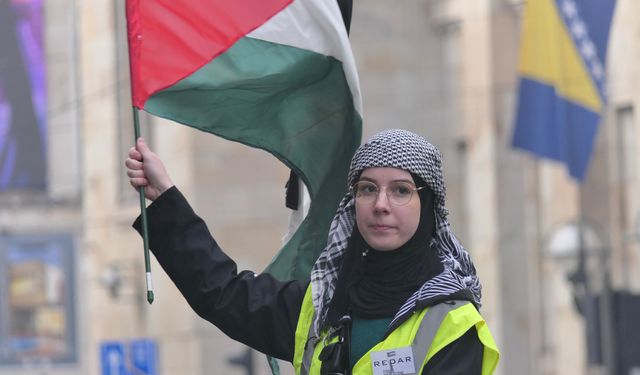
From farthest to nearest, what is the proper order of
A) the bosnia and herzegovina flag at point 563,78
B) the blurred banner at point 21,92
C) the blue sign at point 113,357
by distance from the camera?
the blurred banner at point 21,92 → the blue sign at point 113,357 → the bosnia and herzegovina flag at point 563,78

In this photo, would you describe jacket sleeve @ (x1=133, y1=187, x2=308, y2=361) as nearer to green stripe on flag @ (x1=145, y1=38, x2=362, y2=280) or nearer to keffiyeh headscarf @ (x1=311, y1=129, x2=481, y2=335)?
keffiyeh headscarf @ (x1=311, y1=129, x2=481, y2=335)

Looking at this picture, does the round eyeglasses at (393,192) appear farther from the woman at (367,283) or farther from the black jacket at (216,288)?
the black jacket at (216,288)

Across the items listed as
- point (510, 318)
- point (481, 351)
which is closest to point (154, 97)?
point (481, 351)

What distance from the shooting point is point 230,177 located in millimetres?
28250

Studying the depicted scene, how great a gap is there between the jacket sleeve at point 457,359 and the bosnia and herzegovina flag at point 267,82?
43.2 inches

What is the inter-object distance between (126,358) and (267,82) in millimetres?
14026

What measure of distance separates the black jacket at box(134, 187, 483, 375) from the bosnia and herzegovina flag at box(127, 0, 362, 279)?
538mm

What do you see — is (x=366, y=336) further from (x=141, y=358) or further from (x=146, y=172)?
(x=141, y=358)

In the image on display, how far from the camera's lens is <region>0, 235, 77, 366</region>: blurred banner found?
42.1m

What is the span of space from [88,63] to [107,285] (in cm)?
368

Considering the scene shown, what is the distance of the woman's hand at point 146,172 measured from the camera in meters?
5.72

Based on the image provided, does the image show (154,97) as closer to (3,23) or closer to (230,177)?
(230,177)

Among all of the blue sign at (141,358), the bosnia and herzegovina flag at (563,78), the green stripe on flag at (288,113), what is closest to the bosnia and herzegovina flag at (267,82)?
the green stripe on flag at (288,113)

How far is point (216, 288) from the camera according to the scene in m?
5.70
